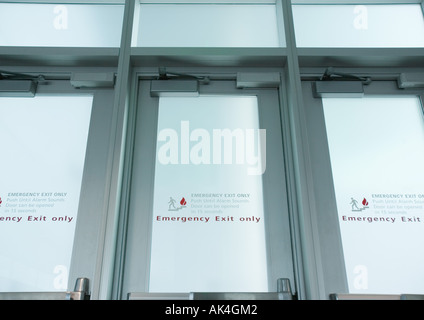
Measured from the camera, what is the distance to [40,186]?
1.84 m

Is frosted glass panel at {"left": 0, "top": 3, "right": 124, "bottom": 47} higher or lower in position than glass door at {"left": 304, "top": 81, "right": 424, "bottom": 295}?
higher

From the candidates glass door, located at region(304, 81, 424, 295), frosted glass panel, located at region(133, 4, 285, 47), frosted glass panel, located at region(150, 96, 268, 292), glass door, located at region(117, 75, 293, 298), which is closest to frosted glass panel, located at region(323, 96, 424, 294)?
glass door, located at region(304, 81, 424, 295)

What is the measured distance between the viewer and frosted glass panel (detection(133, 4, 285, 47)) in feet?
7.13

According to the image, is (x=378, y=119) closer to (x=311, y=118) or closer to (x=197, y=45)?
(x=311, y=118)

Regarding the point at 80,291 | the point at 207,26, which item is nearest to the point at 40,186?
the point at 80,291

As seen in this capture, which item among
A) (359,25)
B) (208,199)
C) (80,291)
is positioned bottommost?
(80,291)

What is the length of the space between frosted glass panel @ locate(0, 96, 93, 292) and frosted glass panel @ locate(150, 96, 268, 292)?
40cm

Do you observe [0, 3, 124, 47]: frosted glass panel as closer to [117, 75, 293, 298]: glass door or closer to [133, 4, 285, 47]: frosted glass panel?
[133, 4, 285, 47]: frosted glass panel

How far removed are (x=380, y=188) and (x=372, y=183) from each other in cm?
4

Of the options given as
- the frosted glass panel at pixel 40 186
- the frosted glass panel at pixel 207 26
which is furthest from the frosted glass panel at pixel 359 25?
the frosted glass panel at pixel 40 186

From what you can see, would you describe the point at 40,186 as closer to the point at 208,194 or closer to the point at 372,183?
the point at 208,194

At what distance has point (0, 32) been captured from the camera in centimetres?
217
